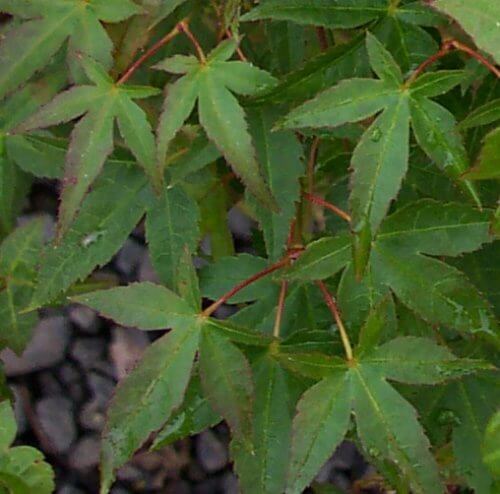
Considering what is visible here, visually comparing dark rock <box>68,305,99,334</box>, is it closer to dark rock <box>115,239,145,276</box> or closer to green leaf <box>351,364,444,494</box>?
dark rock <box>115,239,145,276</box>

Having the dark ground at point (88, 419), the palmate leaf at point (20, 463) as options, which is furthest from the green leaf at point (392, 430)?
the dark ground at point (88, 419)

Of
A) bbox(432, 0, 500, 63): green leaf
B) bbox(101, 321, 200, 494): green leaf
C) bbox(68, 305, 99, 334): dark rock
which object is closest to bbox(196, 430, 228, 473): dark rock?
bbox(68, 305, 99, 334): dark rock


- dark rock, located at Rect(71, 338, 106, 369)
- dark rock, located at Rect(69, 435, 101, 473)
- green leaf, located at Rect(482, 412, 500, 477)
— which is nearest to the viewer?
green leaf, located at Rect(482, 412, 500, 477)

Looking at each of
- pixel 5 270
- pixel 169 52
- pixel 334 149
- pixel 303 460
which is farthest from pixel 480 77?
pixel 5 270

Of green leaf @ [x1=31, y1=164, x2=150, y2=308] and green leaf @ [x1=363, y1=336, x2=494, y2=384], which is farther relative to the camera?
green leaf @ [x1=31, y1=164, x2=150, y2=308]

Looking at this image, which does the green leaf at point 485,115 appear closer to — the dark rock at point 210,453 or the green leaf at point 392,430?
the green leaf at point 392,430

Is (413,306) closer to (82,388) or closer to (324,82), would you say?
(324,82)
